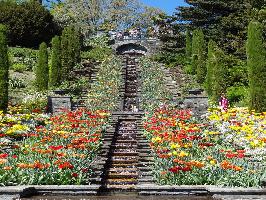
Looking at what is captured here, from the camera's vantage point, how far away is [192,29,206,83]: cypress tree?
97.6 ft

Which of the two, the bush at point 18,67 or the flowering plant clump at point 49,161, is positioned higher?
the bush at point 18,67

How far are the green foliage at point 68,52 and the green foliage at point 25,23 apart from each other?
24.2 feet

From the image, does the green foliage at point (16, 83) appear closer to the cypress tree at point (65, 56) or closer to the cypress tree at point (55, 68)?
the cypress tree at point (55, 68)

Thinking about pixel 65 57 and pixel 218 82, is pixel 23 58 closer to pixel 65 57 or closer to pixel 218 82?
pixel 65 57

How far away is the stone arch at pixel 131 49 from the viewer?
45.1 m

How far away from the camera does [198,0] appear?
39.4 metres

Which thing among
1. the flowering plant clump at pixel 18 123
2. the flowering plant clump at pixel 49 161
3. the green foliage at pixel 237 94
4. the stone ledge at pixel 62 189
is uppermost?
the green foliage at pixel 237 94

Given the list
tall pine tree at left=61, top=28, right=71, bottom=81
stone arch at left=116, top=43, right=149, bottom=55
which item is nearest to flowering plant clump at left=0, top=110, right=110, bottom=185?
tall pine tree at left=61, top=28, right=71, bottom=81

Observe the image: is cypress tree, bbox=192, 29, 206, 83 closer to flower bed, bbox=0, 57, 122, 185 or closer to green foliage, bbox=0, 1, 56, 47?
flower bed, bbox=0, 57, 122, 185

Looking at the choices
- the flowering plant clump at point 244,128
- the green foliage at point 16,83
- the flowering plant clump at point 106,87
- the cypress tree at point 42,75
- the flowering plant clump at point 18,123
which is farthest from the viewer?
the green foliage at point 16,83

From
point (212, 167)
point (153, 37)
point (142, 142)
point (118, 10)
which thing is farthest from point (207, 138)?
point (118, 10)

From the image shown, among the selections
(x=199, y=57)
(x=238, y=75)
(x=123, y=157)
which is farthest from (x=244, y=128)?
(x=199, y=57)

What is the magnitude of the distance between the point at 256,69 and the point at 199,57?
35.9ft

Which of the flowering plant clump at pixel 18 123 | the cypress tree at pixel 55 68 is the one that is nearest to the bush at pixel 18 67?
the cypress tree at pixel 55 68
